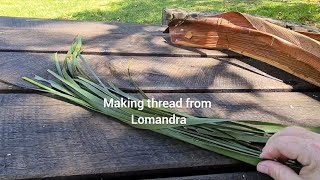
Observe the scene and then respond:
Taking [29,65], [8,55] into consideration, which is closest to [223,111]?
[29,65]

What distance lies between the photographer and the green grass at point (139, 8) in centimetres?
495

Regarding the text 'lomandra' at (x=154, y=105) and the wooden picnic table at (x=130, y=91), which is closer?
the wooden picnic table at (x=130, y=91)

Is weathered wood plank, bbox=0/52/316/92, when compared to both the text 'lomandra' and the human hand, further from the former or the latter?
the human hand

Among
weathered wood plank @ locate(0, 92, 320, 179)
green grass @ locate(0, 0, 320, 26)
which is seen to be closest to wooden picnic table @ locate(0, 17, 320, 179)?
weathered wood plank @ locate(0, 92, 320, 179)

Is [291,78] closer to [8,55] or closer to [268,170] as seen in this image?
[268,170]

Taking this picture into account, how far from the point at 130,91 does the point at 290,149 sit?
0.47 metres

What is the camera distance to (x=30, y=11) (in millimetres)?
5160


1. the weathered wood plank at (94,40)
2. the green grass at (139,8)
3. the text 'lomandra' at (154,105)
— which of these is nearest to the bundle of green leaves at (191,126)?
the text 'lomandra' at (154,105)

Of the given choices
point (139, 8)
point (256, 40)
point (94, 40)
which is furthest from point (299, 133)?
point (139, 8)

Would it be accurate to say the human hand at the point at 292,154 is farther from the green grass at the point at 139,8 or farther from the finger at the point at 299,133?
the green grass at the point at 139,8

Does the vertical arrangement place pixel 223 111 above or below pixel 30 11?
above

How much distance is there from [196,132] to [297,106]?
0.39 meters

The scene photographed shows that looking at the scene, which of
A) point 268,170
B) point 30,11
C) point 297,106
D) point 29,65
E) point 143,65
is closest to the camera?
point 268,170

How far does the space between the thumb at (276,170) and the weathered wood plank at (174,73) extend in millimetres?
416
